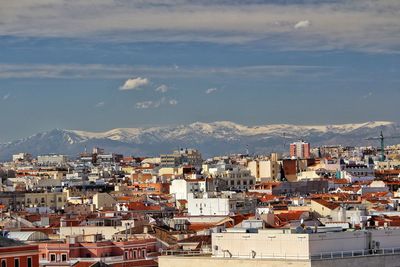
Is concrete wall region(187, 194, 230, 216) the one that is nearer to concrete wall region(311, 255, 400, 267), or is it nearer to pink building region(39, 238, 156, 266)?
pink building region(39, 238, 156, 266)

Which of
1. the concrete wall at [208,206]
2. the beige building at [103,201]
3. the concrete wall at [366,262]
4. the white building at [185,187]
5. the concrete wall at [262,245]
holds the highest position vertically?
the white building at [185,187]

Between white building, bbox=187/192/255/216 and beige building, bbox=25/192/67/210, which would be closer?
white building, bbox=187/192/255/216

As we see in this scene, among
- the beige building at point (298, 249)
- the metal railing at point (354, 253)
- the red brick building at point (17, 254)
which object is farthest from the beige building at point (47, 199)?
the metal railing at point (354, 253)

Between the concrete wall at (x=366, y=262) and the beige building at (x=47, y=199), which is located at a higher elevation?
the beige building at (x=47, y=199)

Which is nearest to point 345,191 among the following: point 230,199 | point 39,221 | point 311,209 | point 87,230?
point 230,199

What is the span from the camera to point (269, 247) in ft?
182

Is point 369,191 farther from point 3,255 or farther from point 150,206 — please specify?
point 3,255

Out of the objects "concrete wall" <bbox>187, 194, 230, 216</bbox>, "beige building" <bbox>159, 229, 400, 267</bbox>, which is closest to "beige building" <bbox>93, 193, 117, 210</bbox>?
"concrete wall" <bbox>187, 194, 230, 216</bbox>

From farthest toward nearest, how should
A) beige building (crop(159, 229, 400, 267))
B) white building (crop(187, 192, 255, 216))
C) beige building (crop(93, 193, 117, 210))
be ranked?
beige building (crop(93, 193, 117, 210))
white building (crop(187, 192, 255, 216))
beige building (crop(159, 229, 400, 267))

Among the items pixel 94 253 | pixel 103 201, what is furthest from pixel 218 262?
pixel 103 201

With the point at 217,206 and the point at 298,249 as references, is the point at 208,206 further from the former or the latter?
the point at 298,249

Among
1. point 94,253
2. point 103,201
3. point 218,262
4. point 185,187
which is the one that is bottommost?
point 218,262

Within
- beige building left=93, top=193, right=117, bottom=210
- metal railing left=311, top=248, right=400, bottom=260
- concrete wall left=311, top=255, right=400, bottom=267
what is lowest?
concrete wall left=311, top=255, right=400, bottom=267

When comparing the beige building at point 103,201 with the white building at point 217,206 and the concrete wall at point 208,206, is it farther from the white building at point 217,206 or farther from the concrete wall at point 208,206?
the concrete wall at point 208,206
